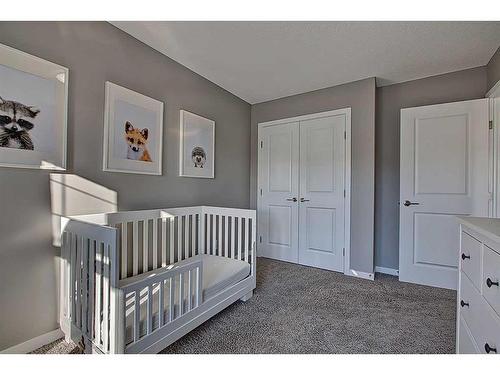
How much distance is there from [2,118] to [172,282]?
4.32ft

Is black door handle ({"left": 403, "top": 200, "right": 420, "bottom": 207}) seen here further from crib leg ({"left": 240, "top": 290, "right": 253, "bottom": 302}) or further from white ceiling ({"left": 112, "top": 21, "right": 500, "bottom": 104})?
crib leg ({"left": 240, "top": 290, "right": 253, "bottom": 302})

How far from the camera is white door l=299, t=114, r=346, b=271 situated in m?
2.91

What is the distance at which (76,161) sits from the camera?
1649 mm

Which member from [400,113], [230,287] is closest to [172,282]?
[230,287]

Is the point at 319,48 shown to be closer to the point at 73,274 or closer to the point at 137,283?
the point at 137,283

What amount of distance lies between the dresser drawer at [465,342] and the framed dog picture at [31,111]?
2400 mm

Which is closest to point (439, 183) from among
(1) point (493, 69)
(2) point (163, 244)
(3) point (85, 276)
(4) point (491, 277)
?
(1) point (493, 69)

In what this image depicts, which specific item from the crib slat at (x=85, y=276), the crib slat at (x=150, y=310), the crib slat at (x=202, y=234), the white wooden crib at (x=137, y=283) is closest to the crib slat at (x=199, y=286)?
the white wooden crib at (x=137, y=283)

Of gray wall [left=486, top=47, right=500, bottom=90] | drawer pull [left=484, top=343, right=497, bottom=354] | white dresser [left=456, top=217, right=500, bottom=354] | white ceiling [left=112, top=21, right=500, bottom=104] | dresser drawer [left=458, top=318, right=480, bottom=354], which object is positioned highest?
white ceiling [left=112, top=21, right=500, bottom=104]

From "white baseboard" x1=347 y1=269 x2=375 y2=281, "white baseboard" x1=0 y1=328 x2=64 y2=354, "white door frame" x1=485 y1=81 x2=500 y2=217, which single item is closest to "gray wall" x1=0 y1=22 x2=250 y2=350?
"white baseboard" x1=0 y1=328 x2=64 y2=354

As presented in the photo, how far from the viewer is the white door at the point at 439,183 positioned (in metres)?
2.33

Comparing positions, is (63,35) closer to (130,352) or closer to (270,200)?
(130,352)

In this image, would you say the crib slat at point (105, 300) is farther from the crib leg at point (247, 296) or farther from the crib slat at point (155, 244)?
the crib leg at point (247, 296)

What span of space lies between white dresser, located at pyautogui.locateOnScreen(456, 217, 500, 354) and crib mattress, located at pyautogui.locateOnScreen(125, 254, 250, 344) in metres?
1.40
